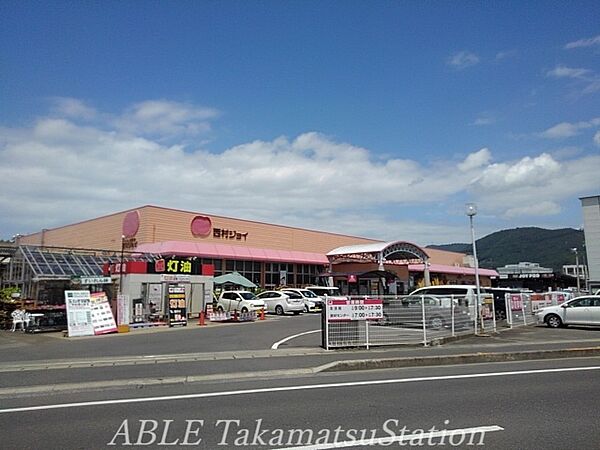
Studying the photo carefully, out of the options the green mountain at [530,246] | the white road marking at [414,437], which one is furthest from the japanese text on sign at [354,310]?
the green mountain at [530,246]

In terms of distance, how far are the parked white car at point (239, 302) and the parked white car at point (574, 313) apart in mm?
14670

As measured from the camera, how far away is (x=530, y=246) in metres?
157

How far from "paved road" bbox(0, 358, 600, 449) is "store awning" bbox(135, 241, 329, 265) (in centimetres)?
2788

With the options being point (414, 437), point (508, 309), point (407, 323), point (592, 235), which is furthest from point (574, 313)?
point (592, 235)

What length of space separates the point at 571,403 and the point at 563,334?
12.9 m

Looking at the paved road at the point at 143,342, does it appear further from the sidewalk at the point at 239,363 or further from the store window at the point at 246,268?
the store window at the point at 246,268

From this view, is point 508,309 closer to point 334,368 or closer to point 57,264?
point 334,368

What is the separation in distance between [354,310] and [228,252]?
2712 cm

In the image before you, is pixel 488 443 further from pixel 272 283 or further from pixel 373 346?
pixel 272 283

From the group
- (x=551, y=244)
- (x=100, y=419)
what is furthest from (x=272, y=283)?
(x=551, y=244)

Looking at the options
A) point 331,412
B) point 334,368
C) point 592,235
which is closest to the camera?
point 331,412

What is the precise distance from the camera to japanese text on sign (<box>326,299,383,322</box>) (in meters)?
14.6

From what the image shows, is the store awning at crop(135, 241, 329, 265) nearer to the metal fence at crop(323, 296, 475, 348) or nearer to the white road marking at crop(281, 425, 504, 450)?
the metal fence at crop(323, 296, 475, 348)

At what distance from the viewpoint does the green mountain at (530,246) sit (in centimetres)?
13477
